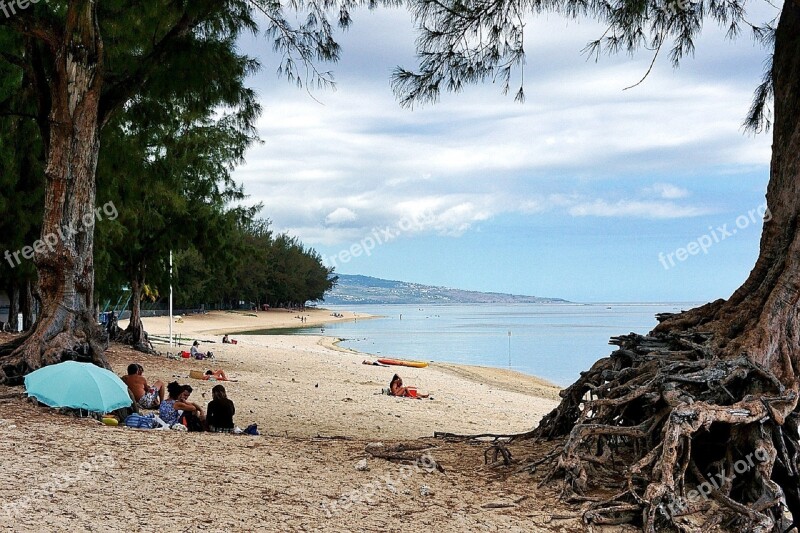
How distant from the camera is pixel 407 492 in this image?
5.97 m

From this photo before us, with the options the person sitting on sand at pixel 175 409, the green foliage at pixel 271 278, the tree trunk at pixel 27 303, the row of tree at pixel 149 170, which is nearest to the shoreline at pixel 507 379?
the row of tree at pixel 149 170

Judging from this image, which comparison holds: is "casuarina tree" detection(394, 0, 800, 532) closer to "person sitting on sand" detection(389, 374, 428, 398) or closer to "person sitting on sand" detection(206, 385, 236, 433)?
"person sitting on sand" detection(206, 385, 236, 433)

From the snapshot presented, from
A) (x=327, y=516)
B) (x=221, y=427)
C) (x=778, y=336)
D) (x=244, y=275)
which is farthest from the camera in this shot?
(x=244, y=275)

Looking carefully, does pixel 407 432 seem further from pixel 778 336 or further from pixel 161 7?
pixel 161 7

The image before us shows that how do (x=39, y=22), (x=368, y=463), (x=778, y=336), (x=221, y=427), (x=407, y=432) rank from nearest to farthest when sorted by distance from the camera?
(x=368, y=463), (x=778, y=336), (x=221, y=427), (x=39, y=22), (x=407, y=432)

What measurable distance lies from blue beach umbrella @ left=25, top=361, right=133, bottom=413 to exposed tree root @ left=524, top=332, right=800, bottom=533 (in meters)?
5.37

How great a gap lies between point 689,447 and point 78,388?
679 centimetres

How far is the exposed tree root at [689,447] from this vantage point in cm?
555

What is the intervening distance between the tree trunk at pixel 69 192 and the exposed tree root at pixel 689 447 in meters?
7.43

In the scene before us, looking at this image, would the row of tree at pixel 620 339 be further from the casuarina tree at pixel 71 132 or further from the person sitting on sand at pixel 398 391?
the person sitting on sand at pixel 398 391

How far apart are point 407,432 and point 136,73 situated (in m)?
6.78

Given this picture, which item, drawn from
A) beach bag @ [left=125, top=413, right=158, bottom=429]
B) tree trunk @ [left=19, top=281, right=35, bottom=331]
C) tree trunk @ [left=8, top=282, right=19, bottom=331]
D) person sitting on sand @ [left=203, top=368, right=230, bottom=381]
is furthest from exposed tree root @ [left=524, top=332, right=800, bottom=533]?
tree trunk @ [left=8, top=282, right=19, bottom=331]

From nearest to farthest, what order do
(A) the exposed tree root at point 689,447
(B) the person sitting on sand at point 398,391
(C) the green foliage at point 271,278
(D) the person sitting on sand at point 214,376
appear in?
(A) the exposed tree root at point 689,447
(D) the person sitting on sand at point 214,376
(B) the person sitting on sand at point 398,391
(C) the green foliage at point 271,278

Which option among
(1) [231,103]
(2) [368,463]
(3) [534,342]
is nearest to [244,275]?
(3) [534,342]
